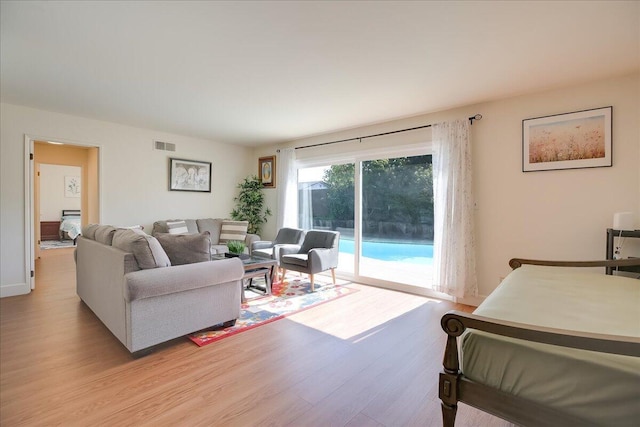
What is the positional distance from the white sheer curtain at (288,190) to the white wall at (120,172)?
117 centimetres

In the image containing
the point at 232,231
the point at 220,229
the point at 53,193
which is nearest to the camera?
the point at 232,231

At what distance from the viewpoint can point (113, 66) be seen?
8.80 feet

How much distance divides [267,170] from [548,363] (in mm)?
5651

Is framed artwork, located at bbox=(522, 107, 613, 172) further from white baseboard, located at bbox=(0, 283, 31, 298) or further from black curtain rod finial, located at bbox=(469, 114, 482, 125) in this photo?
white baseboard, located at bbox=(0, 283, 31, 298)

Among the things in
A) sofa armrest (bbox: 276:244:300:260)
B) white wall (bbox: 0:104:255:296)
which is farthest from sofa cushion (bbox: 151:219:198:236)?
sofa armrest (bbox: 276:244:300:260)

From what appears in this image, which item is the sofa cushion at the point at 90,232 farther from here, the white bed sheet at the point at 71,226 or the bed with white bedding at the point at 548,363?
the white bed sheet at the point at 71,226

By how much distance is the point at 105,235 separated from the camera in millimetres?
2920

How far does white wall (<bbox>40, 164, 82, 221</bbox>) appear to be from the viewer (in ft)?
29.7

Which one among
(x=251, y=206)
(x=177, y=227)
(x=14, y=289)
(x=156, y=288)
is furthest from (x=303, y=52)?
(x=14, y=289)

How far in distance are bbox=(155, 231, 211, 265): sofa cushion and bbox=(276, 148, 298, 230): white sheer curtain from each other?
299cm

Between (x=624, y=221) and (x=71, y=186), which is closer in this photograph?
(x=624, y=221)

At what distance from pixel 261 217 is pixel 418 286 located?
3.51 meters

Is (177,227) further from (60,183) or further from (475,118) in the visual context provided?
(60,183)

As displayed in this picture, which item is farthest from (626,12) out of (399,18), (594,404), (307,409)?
(307,409)
